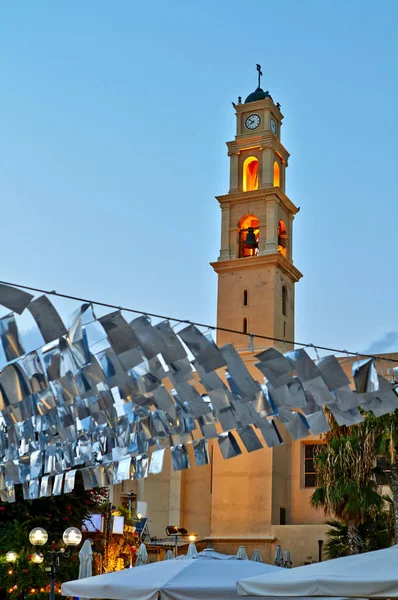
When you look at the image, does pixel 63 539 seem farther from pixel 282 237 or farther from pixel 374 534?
pixel 282 237

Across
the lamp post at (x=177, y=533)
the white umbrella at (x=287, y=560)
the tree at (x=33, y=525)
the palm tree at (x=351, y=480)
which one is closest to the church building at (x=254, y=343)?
the lamp post at (x=177, y=533)

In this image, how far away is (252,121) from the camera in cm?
4359

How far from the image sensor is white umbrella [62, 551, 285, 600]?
11.9 metres

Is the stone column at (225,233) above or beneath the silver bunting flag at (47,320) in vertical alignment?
above

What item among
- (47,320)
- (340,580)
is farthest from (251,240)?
(47,320)

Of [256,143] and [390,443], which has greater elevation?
[256,143]

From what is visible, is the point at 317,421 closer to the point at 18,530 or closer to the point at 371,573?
the point at 371,573

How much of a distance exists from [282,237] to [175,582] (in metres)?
30.8

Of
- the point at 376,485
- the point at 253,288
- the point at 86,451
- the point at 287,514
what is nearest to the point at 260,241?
the point at 253,288

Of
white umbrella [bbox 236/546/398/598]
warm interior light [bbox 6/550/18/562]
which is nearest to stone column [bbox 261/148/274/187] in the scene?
warm interior light [bbox 6/550/18/562]

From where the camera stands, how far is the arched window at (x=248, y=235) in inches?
1615

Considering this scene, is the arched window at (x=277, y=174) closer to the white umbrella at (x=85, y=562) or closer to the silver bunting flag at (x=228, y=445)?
the white umbrella at (x=85, y=562)

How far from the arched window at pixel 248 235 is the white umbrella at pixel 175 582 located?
2846 cm

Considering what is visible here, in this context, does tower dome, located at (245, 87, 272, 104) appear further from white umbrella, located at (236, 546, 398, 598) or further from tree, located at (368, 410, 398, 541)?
white umbrella, located at (236, 546, 398, 598)
